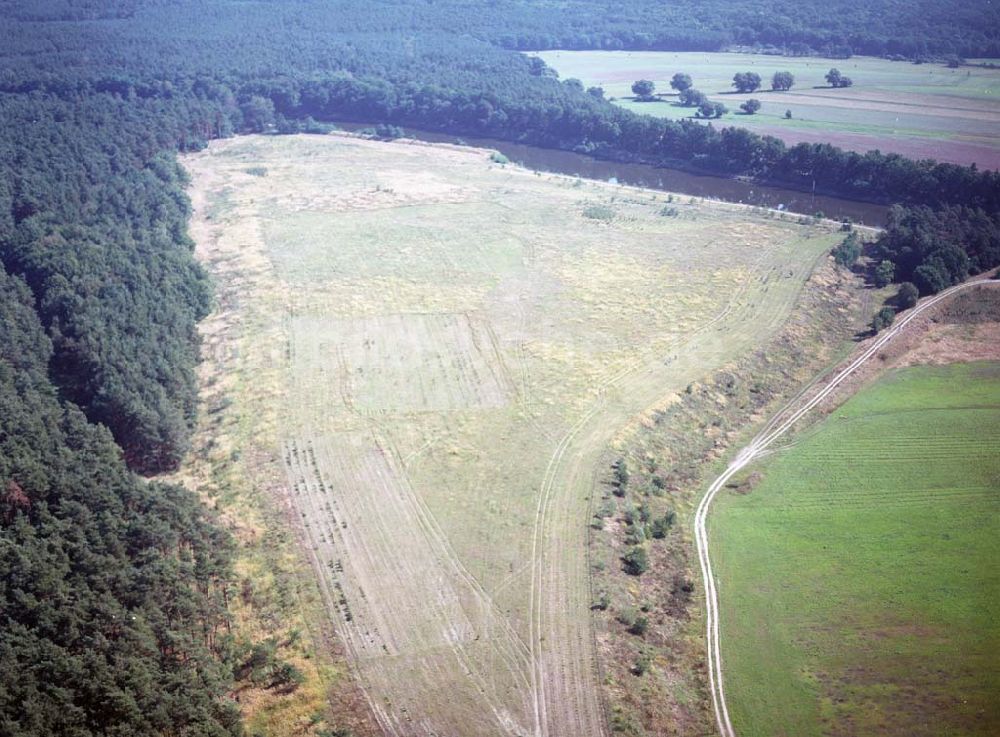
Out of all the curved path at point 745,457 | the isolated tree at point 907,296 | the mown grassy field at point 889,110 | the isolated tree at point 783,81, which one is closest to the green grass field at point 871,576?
the curved path at point 745,457

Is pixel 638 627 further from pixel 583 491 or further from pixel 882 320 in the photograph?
pixel 882 320

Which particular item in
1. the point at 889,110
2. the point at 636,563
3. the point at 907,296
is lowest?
the point at 636,563

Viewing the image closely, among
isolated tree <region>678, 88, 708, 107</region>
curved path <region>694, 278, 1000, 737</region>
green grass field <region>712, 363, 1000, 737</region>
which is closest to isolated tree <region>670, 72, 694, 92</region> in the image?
isolated tree <region>678, 88, 708, 107</region>

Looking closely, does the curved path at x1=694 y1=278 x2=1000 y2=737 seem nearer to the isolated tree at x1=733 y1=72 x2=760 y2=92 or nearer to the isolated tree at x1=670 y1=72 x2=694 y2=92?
the isolated tree at x1=733 y1=72 x2=760 y2=92

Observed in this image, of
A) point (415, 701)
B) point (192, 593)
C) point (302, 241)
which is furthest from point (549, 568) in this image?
point (302, 241)

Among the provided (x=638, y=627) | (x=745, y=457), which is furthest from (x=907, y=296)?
(x=638, y=627)

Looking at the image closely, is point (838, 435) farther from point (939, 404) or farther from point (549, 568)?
point (549, 568)

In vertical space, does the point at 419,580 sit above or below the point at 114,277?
below
